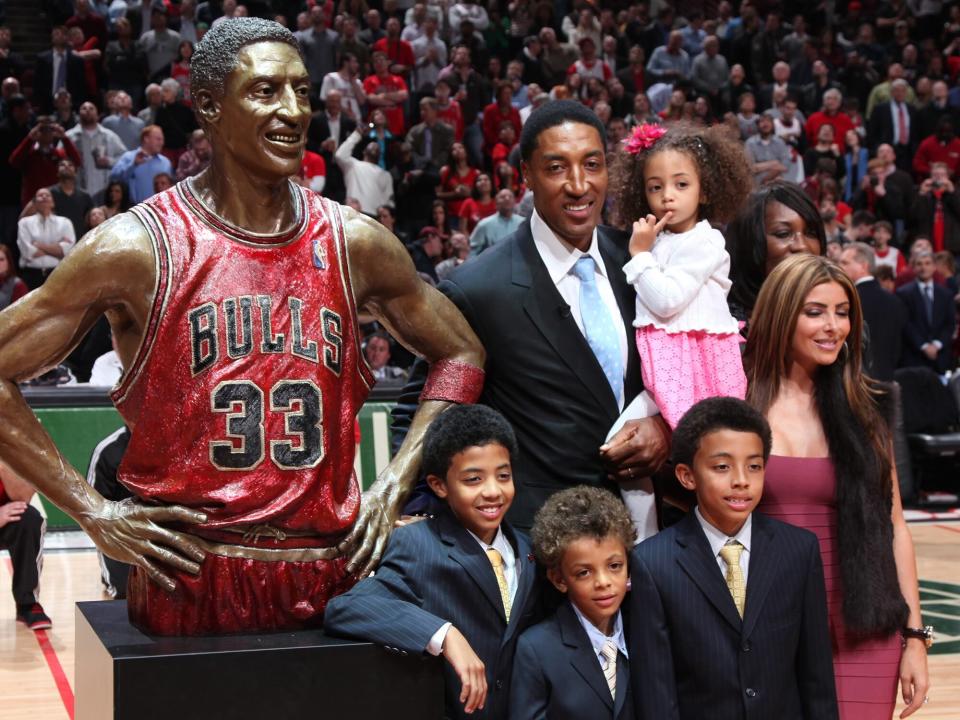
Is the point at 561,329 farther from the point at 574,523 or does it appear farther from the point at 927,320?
the point at 927,320

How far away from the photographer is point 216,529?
2.48 m

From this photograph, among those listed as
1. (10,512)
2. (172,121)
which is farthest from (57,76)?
(10,512)

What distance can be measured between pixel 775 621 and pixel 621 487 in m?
0.51

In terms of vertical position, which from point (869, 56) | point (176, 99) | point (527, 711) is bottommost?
point (527, 711)

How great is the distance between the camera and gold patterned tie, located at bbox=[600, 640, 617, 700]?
282 cm

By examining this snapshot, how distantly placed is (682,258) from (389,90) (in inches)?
456

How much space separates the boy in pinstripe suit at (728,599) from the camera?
282 centimetres

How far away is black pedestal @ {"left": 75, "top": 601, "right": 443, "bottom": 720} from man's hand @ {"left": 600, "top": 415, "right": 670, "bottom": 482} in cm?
75

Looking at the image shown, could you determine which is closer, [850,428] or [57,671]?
[850,428]

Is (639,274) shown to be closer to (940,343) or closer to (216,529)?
(216,529)

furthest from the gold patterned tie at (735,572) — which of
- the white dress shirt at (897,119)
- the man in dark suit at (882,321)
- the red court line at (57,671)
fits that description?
the white dress shirt at (897,119)

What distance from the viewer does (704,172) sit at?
3.48 meters

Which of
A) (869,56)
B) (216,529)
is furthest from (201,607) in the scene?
(869,56)

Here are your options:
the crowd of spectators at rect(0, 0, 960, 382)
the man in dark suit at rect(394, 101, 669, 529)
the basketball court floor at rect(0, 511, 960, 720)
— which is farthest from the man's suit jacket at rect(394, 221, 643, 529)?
A: the crowd of spectators at rect(0, 0, 960, 382)
